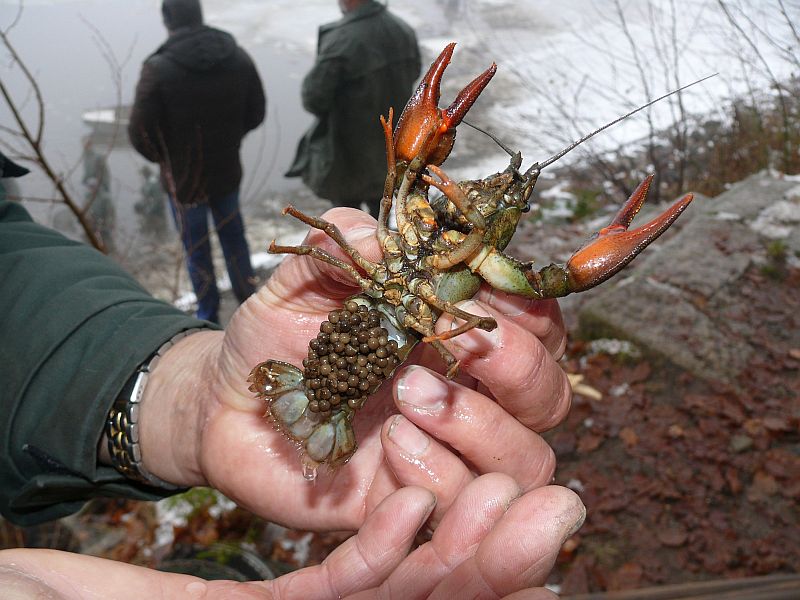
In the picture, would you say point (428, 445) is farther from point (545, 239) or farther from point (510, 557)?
point (545, 239)

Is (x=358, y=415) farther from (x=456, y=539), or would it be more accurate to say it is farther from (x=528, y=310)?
(x=528, y=310)

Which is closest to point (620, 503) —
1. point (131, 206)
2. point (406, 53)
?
point (406, 53)

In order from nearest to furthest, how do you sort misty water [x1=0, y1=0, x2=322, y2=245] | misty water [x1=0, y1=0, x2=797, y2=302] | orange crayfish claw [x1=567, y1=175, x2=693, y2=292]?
orange crayfish claw [x1=567, y1=175, x2=693, y2=292], misty water [x1=0, y1=0, x2=797, y2=302], misty water [x1=0, y1=0, x2=322, y2=245]

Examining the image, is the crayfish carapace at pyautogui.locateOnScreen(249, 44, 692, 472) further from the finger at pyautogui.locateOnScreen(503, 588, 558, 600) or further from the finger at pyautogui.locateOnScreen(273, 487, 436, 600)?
the finger at pyautogui.locateOnScreen(503, 588, 558, 600)

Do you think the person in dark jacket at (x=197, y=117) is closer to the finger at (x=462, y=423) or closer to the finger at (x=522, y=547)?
the finger at (x=462, y=423)

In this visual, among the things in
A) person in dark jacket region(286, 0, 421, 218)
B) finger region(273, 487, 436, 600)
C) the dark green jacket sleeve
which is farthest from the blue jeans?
finger region(273, 487, 436, 600)

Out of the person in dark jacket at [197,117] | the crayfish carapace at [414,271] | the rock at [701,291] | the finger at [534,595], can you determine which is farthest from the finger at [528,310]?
the person in dark jacket at [197,117]
